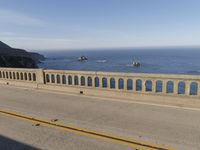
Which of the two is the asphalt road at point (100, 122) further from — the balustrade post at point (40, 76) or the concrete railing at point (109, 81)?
the balustrade post at point (40, 76)

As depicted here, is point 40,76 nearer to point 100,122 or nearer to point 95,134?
point 100,122

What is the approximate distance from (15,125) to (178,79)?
5559mm

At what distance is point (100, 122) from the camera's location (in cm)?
581

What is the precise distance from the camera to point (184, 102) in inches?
280

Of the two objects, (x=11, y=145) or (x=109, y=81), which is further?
(x=109, y=81)

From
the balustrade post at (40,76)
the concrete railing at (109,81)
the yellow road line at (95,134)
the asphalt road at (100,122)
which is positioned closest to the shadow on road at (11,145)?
the asphalt road at (100,122)

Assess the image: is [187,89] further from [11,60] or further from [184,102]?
[11,60]

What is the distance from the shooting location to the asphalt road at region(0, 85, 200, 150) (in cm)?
457

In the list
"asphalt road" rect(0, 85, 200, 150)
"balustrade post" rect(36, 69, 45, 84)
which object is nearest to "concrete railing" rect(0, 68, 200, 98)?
"balustrade post" rect(36, 69, 45, 84)

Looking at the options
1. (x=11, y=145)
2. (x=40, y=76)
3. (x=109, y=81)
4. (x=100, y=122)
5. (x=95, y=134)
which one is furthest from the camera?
(x=40, y=76)

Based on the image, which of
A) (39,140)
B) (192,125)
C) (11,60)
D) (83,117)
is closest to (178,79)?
(192,125)

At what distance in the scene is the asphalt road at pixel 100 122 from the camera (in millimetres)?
4566

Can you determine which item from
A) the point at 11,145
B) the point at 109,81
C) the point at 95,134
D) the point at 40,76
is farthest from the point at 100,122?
the point at 40,76

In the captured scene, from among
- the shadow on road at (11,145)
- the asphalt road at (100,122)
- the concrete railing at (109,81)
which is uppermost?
the concrete railing at (109,81)
